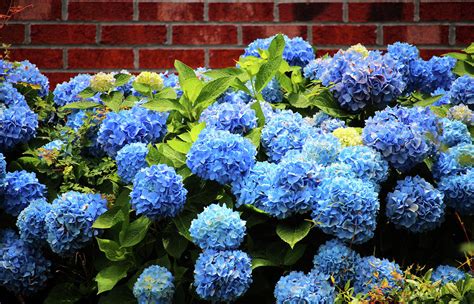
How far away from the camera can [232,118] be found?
1.98 meters

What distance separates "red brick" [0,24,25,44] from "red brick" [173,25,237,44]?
68cm

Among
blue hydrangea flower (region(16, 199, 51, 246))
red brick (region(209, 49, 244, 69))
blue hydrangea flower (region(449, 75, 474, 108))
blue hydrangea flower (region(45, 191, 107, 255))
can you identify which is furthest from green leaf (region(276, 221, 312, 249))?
red brick (region(209, 49, 244, 69))

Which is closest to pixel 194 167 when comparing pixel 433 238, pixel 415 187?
pixel 415 187

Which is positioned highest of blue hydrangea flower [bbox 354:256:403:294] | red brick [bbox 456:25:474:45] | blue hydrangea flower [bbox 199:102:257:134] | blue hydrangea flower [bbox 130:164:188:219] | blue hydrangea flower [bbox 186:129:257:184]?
red brick [bbox 456:25:474:45]

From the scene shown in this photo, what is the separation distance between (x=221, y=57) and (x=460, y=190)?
1.67 metres

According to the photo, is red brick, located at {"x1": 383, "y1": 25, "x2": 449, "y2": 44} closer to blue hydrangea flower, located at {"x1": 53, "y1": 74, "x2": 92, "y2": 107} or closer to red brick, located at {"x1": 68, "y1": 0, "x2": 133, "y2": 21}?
red brick, located at {"x1": 68, "y1": 0, "x2": 133, "y2": 21}

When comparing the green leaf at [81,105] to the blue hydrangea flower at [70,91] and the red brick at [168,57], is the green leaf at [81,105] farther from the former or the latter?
the red brick at [168,57]

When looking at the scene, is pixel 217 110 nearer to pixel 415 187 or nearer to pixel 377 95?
pixel 377 95

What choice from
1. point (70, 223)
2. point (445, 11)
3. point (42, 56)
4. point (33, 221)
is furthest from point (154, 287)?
point (445, 11)

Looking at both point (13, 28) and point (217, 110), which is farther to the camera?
point (13, 28)

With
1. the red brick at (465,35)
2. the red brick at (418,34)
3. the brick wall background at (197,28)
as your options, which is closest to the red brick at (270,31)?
the brick wall background at (197,28)

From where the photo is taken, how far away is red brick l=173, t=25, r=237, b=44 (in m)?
3.32

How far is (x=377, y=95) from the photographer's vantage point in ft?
6.63

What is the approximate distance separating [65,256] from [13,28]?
5.51ft
